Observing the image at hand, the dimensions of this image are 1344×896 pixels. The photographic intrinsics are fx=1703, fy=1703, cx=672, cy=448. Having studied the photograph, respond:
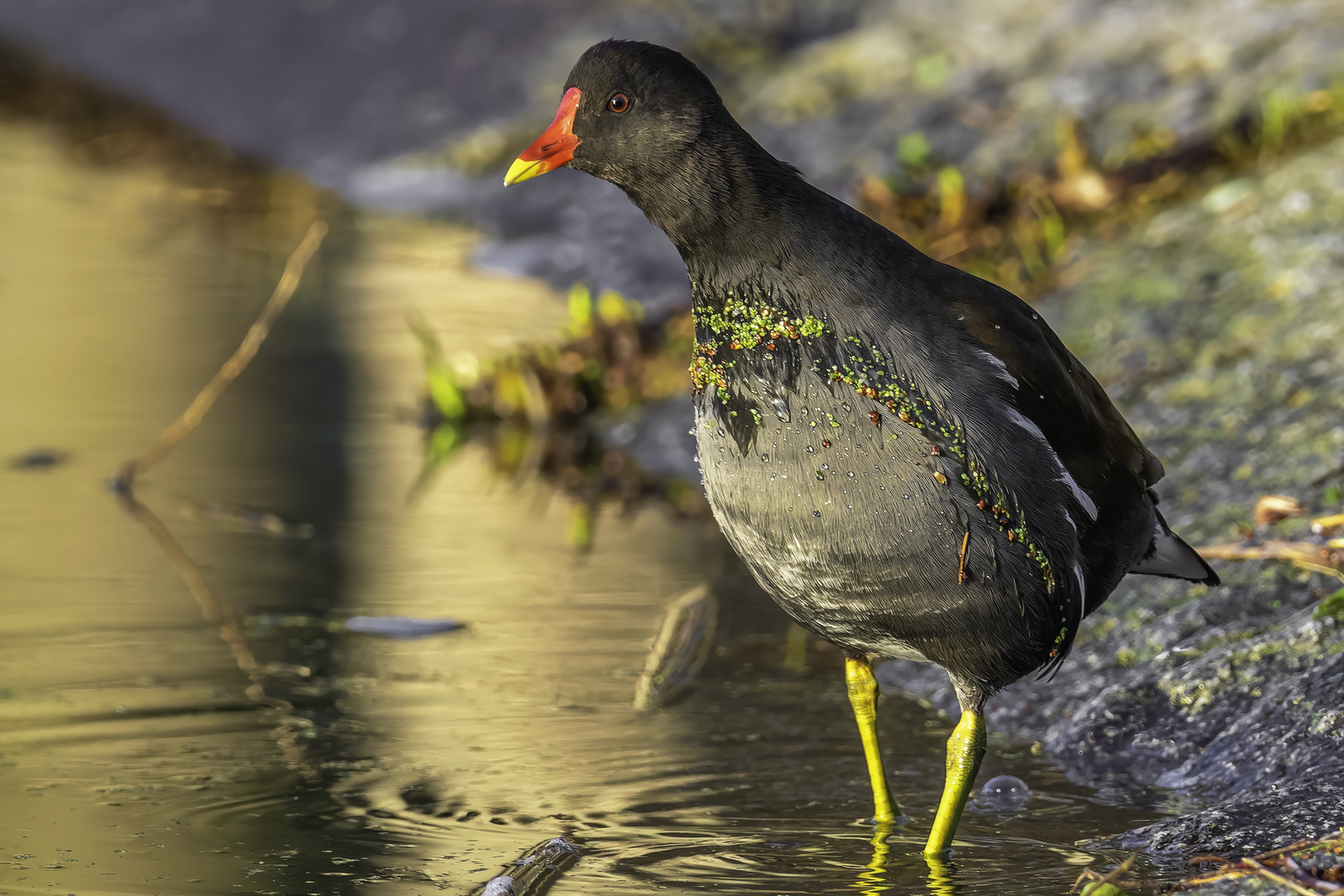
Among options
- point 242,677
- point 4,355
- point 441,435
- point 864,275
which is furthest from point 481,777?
point 4,355

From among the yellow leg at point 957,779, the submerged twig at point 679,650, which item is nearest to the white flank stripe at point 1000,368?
the yellow leg at point 957,779

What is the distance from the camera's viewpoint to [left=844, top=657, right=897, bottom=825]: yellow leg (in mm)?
4465

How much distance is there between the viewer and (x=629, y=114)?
4.22 m

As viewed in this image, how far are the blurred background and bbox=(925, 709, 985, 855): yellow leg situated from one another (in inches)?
3.6

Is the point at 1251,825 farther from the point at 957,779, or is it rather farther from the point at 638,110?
the point at 638,110

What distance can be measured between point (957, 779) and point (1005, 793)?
550mm

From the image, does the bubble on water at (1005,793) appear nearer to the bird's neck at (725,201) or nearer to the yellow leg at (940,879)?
the yellow leg at (940,879)

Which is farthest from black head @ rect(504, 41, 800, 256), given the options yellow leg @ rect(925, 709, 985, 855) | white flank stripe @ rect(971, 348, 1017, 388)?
yellow leg @ rect(925, 709, 985, 855)

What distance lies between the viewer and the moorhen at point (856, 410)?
3988 mm

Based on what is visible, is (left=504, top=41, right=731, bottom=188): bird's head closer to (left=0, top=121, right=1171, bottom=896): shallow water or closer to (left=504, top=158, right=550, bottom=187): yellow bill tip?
(left=504, top=158, right=550, bottom=187): yellow bill tip

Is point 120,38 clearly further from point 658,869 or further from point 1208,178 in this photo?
point 658,869

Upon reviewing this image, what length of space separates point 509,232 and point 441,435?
500 cm

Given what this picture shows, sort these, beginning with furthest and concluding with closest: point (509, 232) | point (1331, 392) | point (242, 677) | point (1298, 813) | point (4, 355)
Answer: point (509, 232), point (4, 355), point (1331, 392), point (242, 677), point (1298, 813)

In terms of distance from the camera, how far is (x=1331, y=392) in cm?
647
